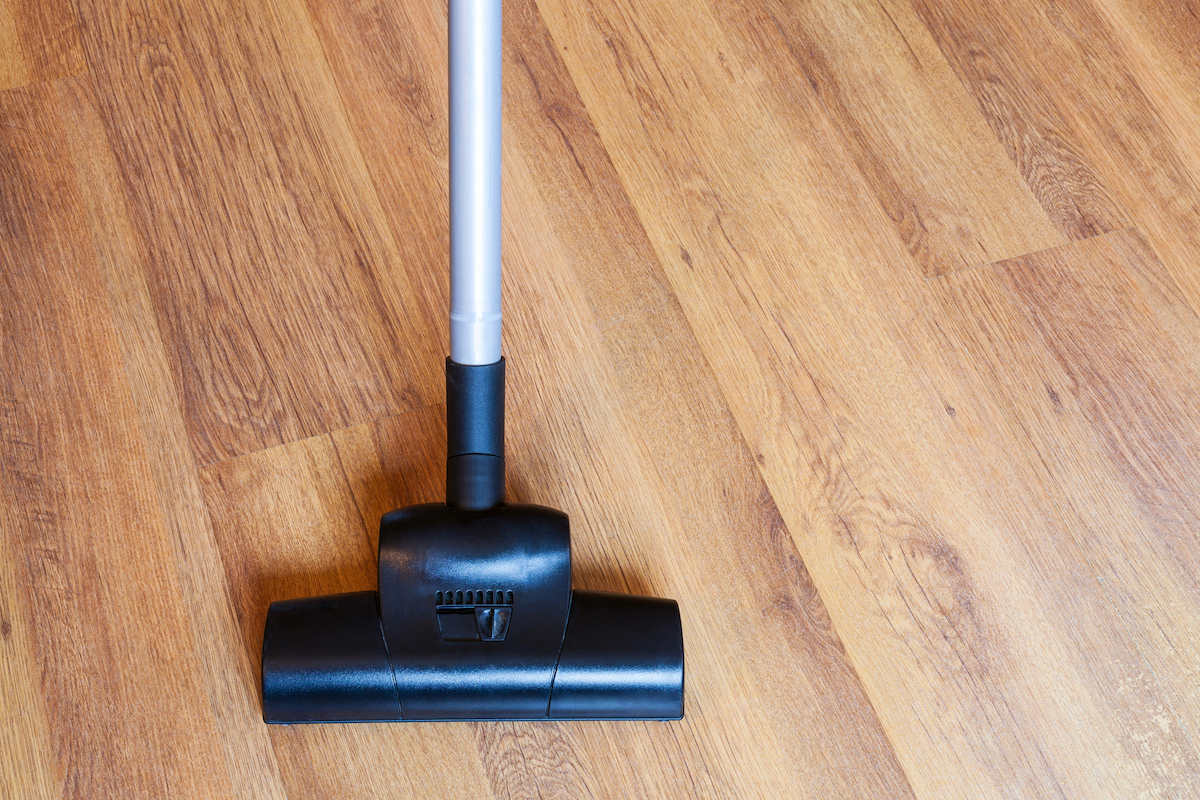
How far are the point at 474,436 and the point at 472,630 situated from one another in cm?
16

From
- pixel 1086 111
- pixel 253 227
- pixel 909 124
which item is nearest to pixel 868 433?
pixel 909 124

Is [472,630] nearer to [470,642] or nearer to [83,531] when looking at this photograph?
[470,642]

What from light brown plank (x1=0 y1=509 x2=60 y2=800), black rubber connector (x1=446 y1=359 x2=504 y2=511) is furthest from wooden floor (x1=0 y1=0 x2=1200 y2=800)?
black rubber connector (x1=446 y1=359 x2=504 y2=511)

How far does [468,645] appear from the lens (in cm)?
76

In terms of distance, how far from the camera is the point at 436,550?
2.48 feet

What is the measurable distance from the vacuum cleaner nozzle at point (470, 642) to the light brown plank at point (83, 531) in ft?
0.41

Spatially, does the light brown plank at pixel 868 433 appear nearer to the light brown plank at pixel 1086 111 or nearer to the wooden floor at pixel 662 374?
the wooden floor at pixel 662 374

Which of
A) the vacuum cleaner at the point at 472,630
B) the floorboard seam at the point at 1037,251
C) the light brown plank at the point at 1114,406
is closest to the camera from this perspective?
the vacuum cleaner at the point at 472,630

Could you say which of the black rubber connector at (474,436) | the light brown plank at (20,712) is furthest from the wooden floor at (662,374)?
the black rubber connector at (474,436)

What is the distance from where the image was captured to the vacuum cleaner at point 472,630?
75cm

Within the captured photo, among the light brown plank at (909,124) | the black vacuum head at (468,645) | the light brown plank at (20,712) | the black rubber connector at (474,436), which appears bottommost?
the light brown plank at (20,712)

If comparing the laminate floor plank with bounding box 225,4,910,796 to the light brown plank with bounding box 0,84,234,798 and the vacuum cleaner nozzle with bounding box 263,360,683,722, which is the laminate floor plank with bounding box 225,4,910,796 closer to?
the vacuum cleaner nozzle with bounding box 263,360,683,722

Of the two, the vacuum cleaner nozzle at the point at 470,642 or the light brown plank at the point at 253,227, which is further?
the light brown plank at the point at 253,227

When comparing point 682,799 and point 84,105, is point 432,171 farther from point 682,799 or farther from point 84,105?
point 682,799
